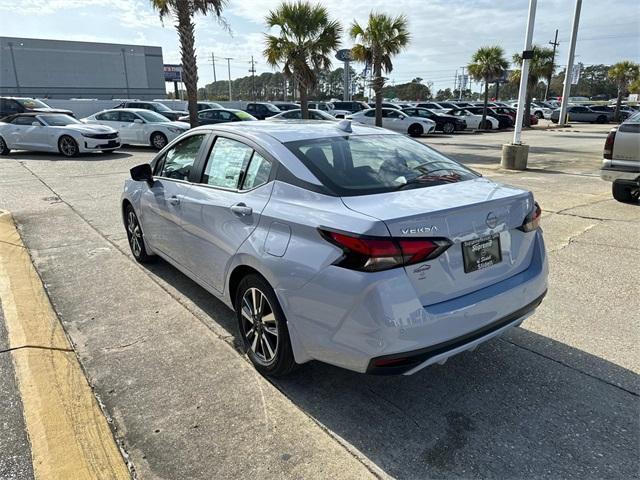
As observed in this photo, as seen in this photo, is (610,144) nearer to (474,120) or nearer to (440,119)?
(440,119)

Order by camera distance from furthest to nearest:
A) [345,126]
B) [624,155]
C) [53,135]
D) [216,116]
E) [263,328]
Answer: [216,116] < [53,135] < [624,155] < [345,126] < [263,328]

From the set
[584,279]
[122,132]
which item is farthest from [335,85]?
[584,279]

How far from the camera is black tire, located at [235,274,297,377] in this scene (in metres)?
2.81

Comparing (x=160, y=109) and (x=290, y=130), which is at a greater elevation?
(x=290, y=130)

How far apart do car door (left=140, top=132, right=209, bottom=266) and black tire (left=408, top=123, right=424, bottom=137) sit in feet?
74.0

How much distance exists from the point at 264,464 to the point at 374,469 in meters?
0.54

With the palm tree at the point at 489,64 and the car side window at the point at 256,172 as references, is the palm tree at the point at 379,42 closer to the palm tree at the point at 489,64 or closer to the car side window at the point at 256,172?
the palm tree at the point at 489,64

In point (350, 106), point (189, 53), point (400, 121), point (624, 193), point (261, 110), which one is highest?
point (189, 53)

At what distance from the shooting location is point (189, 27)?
54.6ft

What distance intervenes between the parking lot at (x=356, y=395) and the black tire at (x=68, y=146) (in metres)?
11.7

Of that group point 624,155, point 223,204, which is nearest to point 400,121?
point 624,155

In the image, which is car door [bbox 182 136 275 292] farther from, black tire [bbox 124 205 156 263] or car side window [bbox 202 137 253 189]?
black tire [bbox 124 205 156 263]

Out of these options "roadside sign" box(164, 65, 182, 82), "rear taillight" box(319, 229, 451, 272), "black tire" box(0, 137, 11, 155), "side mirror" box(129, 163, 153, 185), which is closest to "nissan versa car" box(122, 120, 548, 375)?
"rear taillight" box(319, 229, 451, 272)

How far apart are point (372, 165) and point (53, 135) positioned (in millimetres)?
15169
